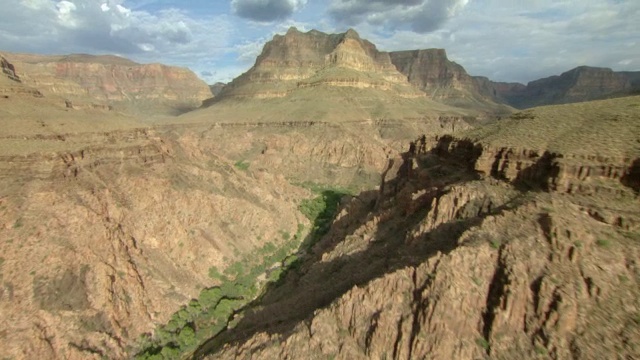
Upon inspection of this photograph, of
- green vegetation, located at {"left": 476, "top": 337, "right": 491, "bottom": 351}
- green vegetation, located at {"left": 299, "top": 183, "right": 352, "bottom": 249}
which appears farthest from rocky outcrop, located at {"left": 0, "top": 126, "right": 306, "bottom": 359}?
green vegetation, located at {"left": 476, "top": 337, "right": 491, "bottom": 351}

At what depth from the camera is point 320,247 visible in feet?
150

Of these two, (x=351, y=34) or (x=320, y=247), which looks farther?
(x=351, y=34)

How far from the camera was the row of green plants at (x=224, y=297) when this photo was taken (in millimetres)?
33781

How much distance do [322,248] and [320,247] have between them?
0.99 meters

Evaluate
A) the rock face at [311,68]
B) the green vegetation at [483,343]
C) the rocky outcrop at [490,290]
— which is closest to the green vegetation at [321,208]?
the rocky outcrop at [490,290]

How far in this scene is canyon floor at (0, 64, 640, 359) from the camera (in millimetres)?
20734

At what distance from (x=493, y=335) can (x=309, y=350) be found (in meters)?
8.74

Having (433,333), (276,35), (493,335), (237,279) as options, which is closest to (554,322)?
(493,335)

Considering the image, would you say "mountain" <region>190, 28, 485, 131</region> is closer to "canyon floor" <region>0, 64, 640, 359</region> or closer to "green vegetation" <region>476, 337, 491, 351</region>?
"canyon floor" <region>0, 64, 640, 359</region>

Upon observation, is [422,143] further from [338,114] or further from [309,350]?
[338,114]

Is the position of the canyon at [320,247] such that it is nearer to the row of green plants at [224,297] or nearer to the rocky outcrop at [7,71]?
the row of green plants at [224,297]

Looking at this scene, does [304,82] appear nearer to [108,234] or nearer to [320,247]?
[320,247]

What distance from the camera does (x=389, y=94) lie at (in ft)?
502

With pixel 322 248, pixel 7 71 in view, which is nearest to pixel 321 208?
pixel 322 248
